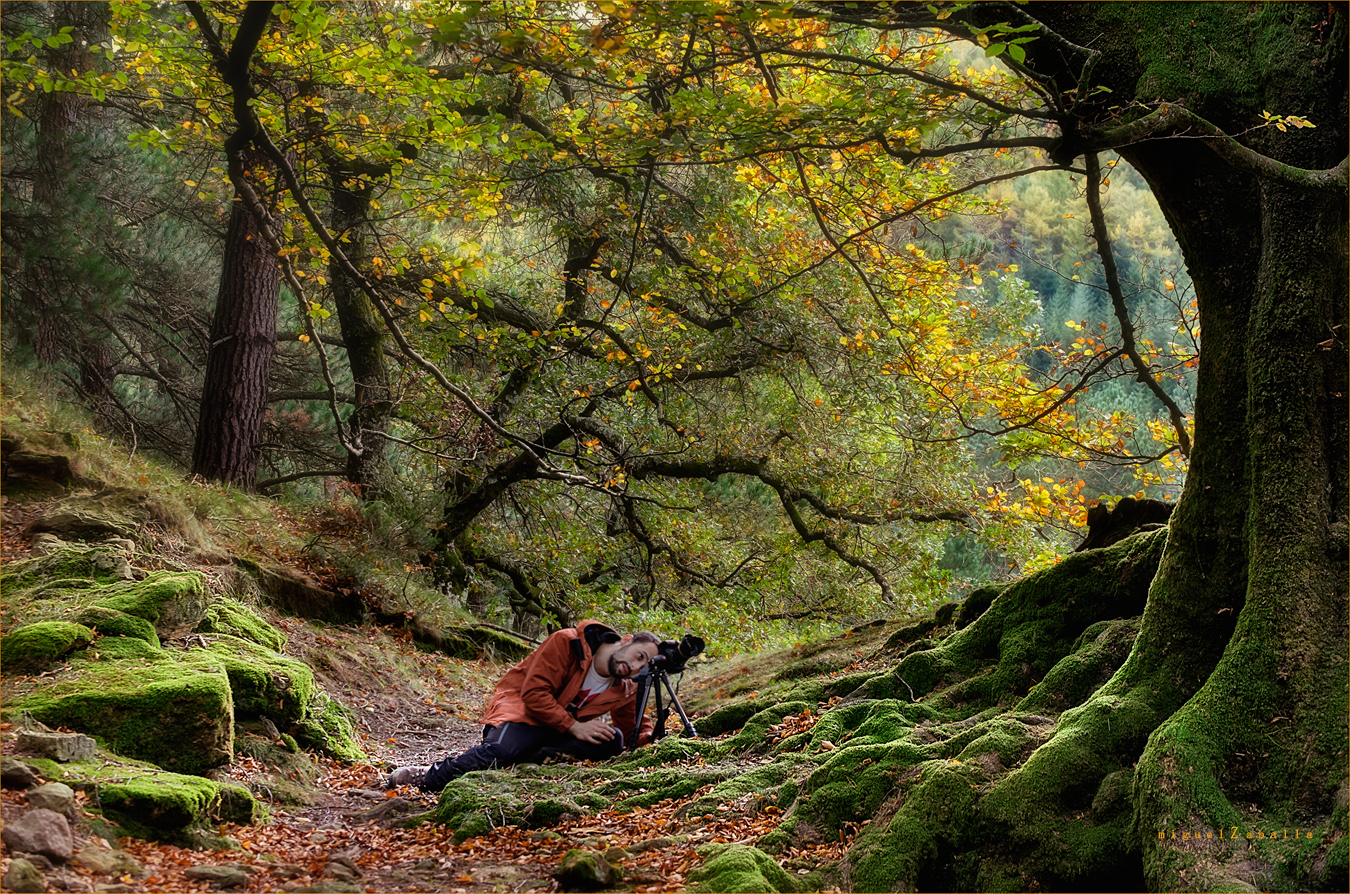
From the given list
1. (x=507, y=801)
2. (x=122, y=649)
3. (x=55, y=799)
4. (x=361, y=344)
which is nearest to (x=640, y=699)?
(x=507, y=801)

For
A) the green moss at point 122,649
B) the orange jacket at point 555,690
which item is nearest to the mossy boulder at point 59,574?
the green moss at point 122,649

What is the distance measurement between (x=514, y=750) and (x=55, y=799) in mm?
2955

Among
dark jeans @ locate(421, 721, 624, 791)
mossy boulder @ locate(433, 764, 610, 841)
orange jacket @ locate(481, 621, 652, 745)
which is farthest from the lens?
orange jacket @ locate(481, 621, 652, 745)

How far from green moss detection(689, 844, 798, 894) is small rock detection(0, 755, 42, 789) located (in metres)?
2.76

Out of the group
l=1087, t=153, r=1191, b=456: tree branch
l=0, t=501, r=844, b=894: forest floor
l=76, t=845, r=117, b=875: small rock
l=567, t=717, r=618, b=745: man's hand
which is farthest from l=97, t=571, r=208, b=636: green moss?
l=1087, t=153, r=1191, b=456: tree branch

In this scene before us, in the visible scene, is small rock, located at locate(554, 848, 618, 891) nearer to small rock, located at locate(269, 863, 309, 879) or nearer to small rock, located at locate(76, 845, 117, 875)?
small rock, located at locate(269, 863, 309, 879)

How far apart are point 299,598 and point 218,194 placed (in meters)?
6.58

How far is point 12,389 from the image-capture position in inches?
301

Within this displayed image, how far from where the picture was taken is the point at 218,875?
3.51 meters

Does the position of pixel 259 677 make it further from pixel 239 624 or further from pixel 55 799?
pixel 55 799

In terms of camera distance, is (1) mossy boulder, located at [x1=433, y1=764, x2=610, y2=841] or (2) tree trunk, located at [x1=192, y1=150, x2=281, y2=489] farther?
(2) tree trunk, located at [x1=192, y1=150, x2=281, y2=489]

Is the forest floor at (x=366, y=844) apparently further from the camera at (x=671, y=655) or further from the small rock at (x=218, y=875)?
the camera at (x=671, y=655)

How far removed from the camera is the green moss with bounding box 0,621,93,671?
15.4ft

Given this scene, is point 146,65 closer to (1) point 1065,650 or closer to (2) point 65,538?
(2) point 65,538
